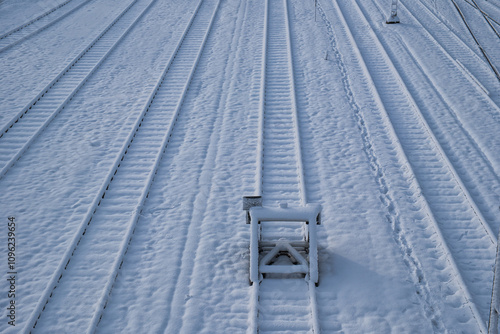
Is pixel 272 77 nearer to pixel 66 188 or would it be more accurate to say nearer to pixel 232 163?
pixel 232 163

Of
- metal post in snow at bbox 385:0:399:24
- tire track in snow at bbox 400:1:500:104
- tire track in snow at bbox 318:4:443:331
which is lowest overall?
tire track in snow at bbox 318:4:443:331

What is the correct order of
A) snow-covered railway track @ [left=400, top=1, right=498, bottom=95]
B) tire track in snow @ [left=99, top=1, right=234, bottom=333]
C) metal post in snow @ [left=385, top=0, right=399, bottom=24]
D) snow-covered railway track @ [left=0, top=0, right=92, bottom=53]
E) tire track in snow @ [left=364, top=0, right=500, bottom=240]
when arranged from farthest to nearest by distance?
metal post in snow @ [left=385, top=0, right=399, bottom=24], snow-covered railway track @ [left=0, top=0, right=92, bottom=53], snow-covered railway track @ [left=400, top=1, right=498, bottom=95], tire track in snow @ [left=364, top=0, right=500, bottom=240], tire track in snow @ [left=99, top=1, right=234, bottom=333]

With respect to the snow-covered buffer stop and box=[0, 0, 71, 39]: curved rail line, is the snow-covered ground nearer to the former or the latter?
the snow-covered buffer stop

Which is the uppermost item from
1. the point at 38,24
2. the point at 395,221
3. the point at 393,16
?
the point at 38,24

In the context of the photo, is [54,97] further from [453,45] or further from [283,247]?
[453,45]

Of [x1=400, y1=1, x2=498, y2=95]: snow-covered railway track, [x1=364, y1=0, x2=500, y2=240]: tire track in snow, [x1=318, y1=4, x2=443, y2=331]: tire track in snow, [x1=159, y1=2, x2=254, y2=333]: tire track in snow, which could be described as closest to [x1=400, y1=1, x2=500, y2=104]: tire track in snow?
[x1=400, y1=1, x2=498, y2=95]: snow-covered railway track

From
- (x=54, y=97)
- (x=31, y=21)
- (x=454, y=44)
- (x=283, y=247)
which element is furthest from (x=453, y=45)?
(x=31, y=21)

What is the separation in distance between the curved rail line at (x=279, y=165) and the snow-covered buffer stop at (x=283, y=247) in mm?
193

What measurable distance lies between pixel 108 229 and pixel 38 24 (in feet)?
44.6

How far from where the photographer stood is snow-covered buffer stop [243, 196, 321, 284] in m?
6.87

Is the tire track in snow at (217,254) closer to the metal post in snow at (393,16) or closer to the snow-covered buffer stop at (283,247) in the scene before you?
the snow-covered buffer stop at (283,247)

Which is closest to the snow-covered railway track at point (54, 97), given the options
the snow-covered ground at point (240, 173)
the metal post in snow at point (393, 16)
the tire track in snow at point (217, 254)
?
the snow-covered ground at point (240, 173)

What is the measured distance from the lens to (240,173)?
9.48 m

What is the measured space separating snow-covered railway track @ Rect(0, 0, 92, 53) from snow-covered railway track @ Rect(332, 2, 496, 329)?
11.9 m
